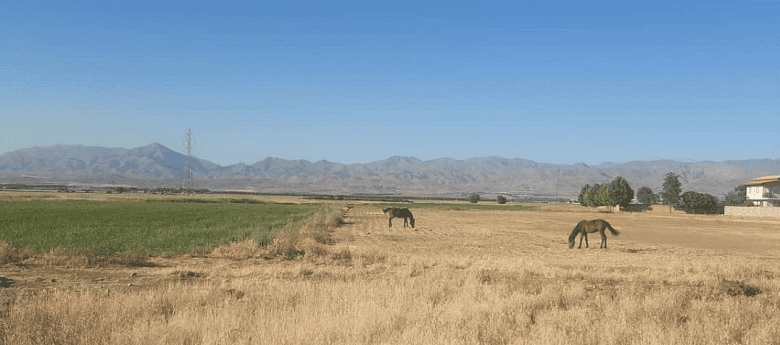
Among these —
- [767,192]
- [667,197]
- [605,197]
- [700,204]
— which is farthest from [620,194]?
[767,192]

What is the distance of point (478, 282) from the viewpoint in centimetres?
1476

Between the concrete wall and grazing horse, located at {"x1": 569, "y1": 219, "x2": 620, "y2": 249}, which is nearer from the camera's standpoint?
grazing horse, located at {"x1": 569, "y1": 219, "x2": 620, "y2": 249}

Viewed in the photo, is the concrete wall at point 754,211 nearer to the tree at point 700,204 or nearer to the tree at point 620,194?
the tree at point 700,204

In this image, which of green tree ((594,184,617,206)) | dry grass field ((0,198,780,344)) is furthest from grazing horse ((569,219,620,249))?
green tree ((594,184,617,206))

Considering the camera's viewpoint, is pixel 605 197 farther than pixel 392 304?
Yes

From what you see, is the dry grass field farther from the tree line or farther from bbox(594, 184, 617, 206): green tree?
bbox(594, 184, 617, 206): green tree

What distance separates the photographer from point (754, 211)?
9500cm

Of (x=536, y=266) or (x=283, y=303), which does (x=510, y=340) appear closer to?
(x=283, y=303)

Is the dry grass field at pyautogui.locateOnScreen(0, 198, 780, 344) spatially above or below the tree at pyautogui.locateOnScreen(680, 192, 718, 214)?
above

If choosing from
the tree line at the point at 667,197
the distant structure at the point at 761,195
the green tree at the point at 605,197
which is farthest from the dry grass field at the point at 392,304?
the green tree at the point at 605,197

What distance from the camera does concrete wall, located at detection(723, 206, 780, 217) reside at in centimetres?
9181

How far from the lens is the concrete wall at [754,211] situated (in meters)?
91.8

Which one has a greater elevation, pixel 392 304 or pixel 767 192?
pixel 767 192

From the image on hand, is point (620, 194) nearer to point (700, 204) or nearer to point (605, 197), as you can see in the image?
point (605, 197)
